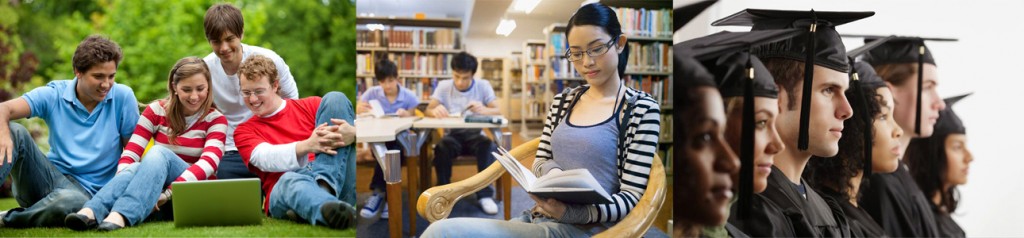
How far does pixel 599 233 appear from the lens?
7.82ft

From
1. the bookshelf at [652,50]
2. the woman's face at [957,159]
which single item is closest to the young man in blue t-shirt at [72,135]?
the bookshelf at [652,50]

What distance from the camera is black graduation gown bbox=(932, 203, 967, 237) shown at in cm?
288

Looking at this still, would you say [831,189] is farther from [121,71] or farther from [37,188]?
[37,188]

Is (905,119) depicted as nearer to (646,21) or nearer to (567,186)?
(646,21)

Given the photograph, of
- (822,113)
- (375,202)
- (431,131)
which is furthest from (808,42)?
(375,202)

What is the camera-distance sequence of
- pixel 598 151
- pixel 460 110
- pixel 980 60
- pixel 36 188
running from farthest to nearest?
pixel 36 188
pixel 460 110
pixel 980 60
pixel 598 151

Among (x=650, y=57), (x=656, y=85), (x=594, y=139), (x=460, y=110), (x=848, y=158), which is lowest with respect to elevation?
(x=848, y=158)

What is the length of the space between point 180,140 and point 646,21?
205 centimetres

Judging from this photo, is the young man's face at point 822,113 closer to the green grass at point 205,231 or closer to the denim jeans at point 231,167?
the green grass at point 205,231

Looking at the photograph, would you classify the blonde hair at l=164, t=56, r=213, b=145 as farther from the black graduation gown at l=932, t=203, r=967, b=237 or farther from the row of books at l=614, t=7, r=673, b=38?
the black graduation gown at l=932, t=203, r=967, b=237

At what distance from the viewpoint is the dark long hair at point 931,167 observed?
112 inches

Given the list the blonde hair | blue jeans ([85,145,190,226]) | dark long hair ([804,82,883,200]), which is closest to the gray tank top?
dark long hair ([804,82,883,200])

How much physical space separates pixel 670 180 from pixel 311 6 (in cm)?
174

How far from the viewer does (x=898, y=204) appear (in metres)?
2.89
